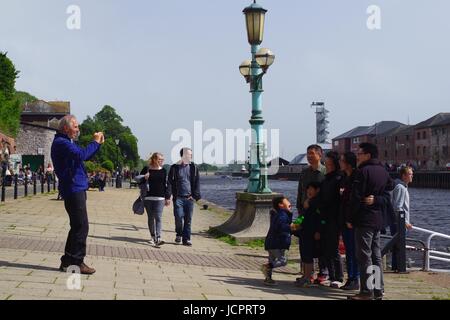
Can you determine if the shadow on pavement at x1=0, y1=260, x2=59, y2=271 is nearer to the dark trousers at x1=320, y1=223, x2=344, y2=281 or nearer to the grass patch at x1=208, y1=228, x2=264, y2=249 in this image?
the dark trousers at x1=320, y1=223, x2=344, y2=281

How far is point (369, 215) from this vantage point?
20.7ft

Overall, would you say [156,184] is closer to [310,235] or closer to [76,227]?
[76,227]

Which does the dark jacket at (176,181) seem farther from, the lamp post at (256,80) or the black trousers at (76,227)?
the black trousers at (76,227)

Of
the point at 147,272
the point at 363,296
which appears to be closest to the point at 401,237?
the point at 363,296

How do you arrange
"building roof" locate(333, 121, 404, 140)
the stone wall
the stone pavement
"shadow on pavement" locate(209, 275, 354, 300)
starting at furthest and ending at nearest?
"building roof" locate(333, 121, 404, 140), the stone wall, "shadow on pavement" locate(209, 275, 354, 300), the stone pavement

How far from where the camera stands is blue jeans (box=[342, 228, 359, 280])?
7.18m

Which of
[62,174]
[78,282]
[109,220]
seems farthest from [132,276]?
[109,220]

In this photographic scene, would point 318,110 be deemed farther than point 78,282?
Yes

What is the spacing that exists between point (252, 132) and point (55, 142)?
6482mm

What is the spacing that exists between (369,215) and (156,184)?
5201mm

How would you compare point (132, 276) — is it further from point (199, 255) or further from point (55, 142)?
point (199, 255)

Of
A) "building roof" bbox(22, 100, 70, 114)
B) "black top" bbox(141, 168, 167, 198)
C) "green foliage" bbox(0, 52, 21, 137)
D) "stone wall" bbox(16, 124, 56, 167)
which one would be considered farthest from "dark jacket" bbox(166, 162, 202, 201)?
"building roof" bbox(22, 100, 70, 114)

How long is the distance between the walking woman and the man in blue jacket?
364 centimetres
